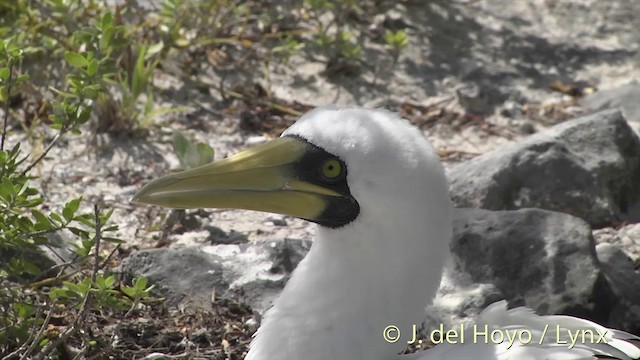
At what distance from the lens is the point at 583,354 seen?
3.41 m

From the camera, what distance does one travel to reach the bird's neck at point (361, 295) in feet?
11.4

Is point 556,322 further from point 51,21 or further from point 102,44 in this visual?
point 51,21

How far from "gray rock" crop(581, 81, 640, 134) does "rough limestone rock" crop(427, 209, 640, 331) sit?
242 cm

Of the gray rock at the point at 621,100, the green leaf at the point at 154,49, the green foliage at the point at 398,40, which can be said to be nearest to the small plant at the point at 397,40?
the green foliage at the point at 398,40

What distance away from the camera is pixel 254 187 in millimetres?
3598

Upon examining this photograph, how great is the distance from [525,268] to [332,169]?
159 cm

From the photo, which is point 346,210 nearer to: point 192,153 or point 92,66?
point 92,66

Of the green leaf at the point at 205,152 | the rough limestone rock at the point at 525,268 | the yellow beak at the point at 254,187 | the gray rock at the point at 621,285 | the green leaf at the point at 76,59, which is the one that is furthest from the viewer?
the green leaf at the point at 205,152

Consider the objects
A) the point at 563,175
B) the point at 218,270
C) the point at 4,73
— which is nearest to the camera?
the point at 4,73

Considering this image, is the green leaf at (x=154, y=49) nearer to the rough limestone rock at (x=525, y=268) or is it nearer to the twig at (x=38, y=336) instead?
the rough limestone rock at (x=525, y=268)

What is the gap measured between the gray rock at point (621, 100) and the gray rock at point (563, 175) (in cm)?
125

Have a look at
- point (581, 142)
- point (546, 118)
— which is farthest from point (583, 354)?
point (546, 118)

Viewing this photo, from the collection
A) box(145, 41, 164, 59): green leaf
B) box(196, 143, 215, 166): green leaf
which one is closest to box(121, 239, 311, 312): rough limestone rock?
box(196, 143, 215, 166): green leaf

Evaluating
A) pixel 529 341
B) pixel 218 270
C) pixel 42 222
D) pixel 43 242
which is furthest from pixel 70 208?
pixel 529 341
